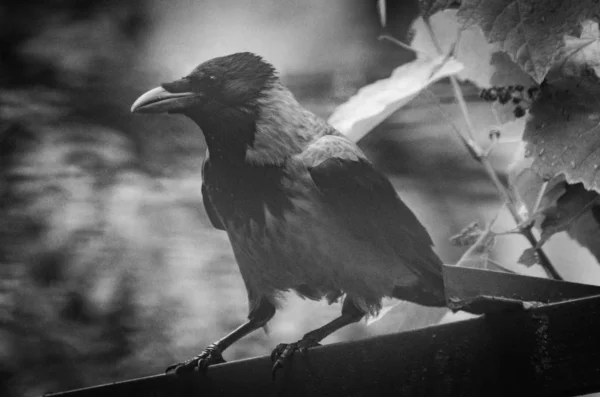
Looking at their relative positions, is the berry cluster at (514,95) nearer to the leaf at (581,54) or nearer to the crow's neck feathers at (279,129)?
the leaf at (581,54)

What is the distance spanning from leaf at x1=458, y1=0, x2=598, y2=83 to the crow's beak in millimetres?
316

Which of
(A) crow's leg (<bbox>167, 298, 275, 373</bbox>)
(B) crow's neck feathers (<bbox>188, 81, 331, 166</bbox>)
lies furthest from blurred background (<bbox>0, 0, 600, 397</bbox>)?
(B) crow's neck feathers (<bbox>188, 81, 331, 166</bbox>)

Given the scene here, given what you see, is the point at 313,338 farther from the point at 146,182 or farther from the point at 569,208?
the point at 146,182

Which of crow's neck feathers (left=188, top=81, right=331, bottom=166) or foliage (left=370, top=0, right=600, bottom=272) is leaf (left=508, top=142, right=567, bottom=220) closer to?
foliage (left=370, top=0, right=600, bottom=272)

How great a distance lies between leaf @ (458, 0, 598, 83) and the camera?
0.61m

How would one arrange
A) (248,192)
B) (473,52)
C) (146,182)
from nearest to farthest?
1. (248,192)
2. (473,52)
3. (146,182)

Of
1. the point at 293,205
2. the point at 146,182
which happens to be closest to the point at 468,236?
the point at 293,205

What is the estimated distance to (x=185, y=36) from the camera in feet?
4.22

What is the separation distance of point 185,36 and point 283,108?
0.61 m

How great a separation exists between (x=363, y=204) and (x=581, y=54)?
292 millimetres

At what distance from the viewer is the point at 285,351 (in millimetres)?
600

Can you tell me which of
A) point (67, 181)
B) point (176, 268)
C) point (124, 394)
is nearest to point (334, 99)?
point (176, 268)

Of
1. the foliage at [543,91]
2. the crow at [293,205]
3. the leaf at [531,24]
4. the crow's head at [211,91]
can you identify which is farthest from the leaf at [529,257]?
the crow's head at [211,91]

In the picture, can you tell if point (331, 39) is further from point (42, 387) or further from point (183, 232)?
point (42, 387)
